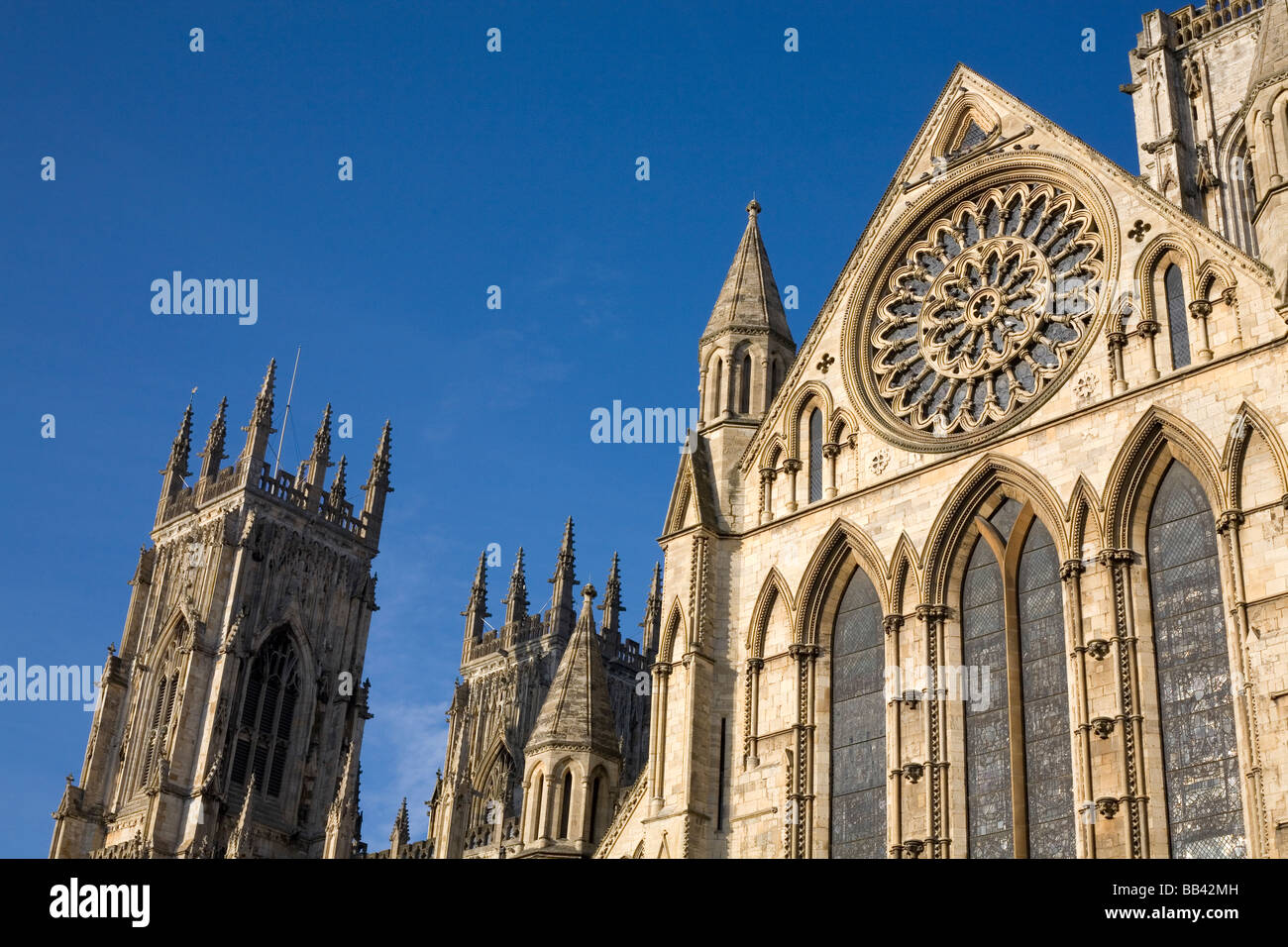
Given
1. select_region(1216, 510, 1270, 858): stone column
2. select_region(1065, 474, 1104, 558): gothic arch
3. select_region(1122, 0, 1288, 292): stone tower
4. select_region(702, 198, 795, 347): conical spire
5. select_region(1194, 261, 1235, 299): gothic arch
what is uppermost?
select_region(1122, 0, 1288, 292): stone tower

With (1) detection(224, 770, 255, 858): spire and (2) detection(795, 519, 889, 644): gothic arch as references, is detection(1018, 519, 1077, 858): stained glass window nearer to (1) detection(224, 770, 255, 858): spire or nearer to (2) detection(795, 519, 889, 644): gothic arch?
(2) detection(795, 519, 889, 644): gothic arch

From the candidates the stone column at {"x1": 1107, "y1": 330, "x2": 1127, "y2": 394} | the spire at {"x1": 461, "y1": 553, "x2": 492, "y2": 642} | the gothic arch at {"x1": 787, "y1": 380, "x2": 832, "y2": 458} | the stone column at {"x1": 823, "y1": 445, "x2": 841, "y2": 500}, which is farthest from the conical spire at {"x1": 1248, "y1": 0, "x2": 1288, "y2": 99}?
the spire at {"x1": 461, "y1": 553, "x2": 492, "y2": 642}

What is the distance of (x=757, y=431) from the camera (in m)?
28.5

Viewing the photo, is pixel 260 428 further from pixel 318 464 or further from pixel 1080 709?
pixel 1080 709

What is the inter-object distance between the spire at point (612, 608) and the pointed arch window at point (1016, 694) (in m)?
55.3

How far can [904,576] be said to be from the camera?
2538cm

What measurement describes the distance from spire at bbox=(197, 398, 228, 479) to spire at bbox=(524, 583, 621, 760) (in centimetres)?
4957

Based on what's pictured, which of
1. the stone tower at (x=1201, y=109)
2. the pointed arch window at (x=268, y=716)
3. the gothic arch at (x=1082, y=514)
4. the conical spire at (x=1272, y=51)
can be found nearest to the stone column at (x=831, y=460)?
the gothic arch at (x=1082, y=514)

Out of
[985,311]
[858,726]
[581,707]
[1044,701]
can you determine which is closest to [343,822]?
[581,707]

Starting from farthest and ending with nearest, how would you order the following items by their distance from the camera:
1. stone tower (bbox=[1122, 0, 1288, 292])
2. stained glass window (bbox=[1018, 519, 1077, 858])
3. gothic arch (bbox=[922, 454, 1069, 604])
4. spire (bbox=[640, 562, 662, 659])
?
1. spire (bbox=[640, 562, 662, 659])
2. stone tower (bbox=[1122, 0, 1288, 292])
3. gothic arch (bbox=[922, 454, 1069, 604])
4. stained glass window (bbox=[1018, 519, 1077, 858])

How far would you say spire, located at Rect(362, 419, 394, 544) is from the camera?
7888 cm

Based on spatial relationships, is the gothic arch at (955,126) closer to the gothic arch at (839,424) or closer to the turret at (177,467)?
the gothic arch at (839,424)
